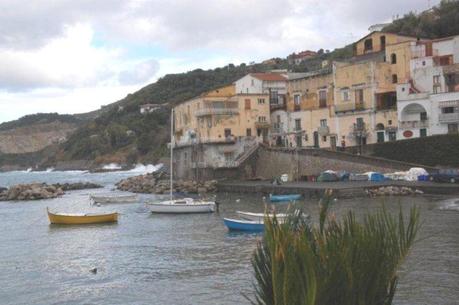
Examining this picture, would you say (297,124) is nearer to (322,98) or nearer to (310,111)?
(310,111)

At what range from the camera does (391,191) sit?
51844 millimetres

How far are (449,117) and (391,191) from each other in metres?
14.1

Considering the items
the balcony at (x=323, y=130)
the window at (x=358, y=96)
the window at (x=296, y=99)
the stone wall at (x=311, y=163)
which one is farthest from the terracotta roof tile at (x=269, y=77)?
the window at (x=358, y=96)

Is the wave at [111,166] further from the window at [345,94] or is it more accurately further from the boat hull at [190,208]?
the boat hull at [190,208]

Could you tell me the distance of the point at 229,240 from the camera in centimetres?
3497

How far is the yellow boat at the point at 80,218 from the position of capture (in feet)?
154

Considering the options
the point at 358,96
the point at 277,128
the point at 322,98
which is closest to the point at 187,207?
the point at 358,96

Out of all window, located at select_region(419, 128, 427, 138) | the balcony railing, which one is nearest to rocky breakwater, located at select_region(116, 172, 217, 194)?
the balcony railing

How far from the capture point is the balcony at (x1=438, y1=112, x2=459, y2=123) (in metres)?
60.2

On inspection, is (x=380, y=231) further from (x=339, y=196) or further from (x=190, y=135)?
(x=190, y=135)

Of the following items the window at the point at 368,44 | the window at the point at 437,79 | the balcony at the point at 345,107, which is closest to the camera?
the window at the point at 437,79

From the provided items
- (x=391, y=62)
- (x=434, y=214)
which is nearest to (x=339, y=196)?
(x=434, y=214)

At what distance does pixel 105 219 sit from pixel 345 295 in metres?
41.4

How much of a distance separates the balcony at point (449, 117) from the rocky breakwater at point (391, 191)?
12.8 meters
